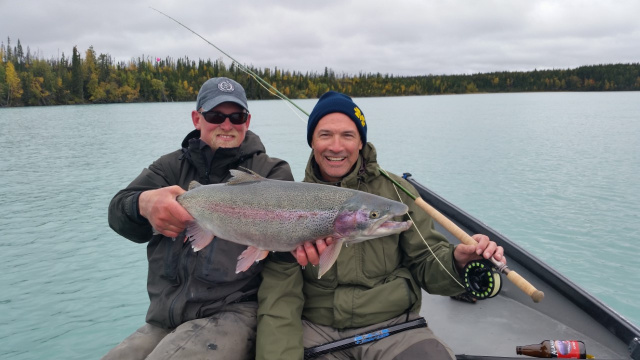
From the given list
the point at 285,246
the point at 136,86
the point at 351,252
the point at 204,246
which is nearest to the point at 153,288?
the point at 204,246

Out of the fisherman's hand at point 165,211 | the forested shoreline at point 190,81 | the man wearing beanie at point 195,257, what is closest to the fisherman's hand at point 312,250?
the man wearing beanie at point 195,257

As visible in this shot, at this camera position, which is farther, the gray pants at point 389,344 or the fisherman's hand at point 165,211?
the fisherman's hand at point 165,211

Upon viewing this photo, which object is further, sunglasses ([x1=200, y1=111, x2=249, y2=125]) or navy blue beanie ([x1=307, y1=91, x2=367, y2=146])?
sunglasses ([x1=200, y1=111, x2=249, y2=125])

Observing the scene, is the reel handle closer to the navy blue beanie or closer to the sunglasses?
the navy blue beanie

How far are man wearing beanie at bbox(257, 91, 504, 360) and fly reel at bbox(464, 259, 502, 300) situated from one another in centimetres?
7

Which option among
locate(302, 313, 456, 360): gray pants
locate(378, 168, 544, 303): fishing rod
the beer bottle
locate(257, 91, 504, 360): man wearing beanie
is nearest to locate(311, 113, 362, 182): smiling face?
locate(257, 91, 504, 360): man wearing beanie

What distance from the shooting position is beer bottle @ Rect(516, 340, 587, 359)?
334cm

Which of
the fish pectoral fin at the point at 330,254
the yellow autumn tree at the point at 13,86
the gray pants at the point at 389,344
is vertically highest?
the yellow autumn tree at the point at 13,86

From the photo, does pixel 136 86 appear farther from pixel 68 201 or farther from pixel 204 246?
pixel 204 246

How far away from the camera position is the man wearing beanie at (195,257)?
130 inches

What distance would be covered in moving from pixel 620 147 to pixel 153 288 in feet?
98.4

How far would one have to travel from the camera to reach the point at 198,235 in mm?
3408

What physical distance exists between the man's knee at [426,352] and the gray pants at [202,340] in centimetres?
121

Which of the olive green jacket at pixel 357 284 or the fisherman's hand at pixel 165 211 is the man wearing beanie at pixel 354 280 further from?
the fisherman's hand at pixel 165 211
